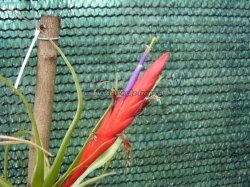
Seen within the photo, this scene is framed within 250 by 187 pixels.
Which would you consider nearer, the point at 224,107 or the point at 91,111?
the point at 91,111

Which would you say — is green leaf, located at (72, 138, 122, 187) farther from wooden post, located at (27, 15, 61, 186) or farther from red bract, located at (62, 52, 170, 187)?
wooden post, located at (27, 15, 61, 186)

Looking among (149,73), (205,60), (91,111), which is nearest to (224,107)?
(205,60)

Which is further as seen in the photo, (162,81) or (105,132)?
(162,81)

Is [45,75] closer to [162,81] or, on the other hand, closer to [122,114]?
[122,114]

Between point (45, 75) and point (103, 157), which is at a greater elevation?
point (45, 75)

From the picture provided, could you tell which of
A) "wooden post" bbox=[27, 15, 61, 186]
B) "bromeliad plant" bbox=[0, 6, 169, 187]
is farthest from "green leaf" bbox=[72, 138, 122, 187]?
"wooden post" bbox=[27, 15, 61, 186]

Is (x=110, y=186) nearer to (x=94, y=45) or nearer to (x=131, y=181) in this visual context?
(x=131, y=181)

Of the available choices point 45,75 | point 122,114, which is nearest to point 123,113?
point 122,114
